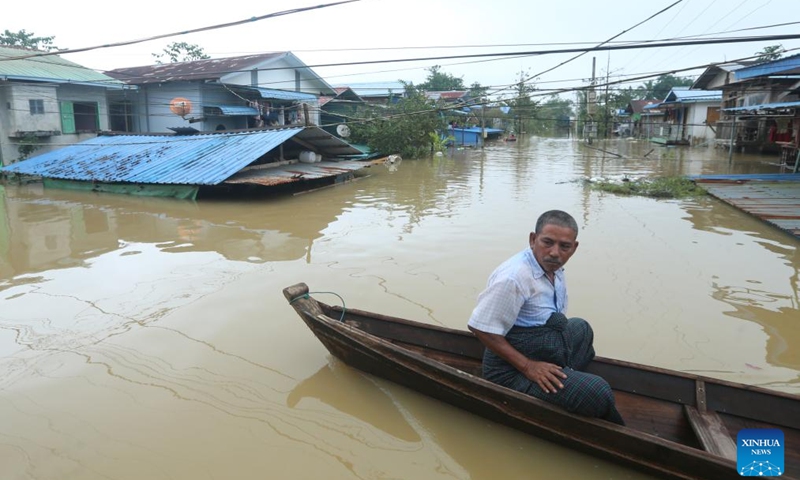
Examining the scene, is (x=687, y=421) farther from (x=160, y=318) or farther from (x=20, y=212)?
(x=20, y=212)

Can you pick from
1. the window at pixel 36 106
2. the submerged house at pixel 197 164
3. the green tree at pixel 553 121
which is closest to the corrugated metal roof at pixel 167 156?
the submerged house at pixel 197 164

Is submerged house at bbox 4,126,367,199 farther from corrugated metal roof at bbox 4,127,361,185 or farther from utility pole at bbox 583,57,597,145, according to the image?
utility pole at bbox 583,57,597,145

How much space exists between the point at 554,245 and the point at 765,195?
463 inches

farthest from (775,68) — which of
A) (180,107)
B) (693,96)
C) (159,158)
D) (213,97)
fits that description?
(180,107)

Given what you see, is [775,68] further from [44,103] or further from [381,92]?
[44,103]

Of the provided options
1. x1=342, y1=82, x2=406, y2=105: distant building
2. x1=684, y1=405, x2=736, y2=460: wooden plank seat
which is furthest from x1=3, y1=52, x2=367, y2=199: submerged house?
x1=684, y1=405, x2=736, y2=460: wooden plank seat

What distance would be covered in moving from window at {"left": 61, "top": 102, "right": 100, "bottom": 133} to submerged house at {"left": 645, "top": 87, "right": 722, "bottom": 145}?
28348 mm

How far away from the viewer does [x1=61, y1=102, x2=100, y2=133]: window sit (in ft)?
65.0

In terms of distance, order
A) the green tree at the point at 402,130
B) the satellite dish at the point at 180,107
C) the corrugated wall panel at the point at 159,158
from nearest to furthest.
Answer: the corrugated wall panel at the point at 159,158, the satellite dish at the point at 180,107, the green tree at the point at 402,130

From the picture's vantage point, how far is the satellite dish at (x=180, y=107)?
2084cm

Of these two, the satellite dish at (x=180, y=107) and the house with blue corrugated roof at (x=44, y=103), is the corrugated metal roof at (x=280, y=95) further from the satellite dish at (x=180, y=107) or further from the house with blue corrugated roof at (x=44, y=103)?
the house with blue corrugated roof at (x=44, y=103)

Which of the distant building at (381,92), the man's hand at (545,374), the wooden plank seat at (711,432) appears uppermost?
the distant building at (381,92)

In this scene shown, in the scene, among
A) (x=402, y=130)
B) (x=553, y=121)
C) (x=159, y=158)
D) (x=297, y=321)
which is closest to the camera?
(x=297, y=321)

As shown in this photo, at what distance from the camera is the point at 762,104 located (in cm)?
1608
